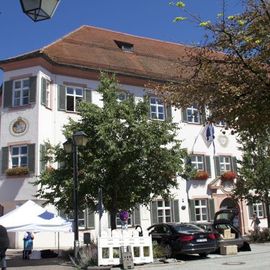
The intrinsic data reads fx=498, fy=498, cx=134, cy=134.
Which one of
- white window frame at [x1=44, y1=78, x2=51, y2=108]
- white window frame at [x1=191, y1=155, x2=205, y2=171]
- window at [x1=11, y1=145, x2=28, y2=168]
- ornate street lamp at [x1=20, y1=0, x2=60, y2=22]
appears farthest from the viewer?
white window frame at [x1=191, y1=155, x2=205, y2=171]

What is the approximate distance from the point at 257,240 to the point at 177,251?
33.2ft

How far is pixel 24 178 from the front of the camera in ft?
93.8

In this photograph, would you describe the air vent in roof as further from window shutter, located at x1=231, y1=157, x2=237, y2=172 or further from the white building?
window shutter, located at x1=231, y1=157, x2=237, y2=172

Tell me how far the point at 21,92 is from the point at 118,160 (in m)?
11.8

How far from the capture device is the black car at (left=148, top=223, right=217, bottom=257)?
19000 millimetres

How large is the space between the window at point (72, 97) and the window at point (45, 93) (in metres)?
1.28

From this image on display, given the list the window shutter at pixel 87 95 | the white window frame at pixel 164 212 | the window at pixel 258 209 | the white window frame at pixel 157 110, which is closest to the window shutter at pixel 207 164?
the white window frame at pixel 164 212

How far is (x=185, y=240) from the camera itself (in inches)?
748

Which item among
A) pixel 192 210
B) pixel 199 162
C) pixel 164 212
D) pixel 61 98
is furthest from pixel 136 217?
pixel 61 98

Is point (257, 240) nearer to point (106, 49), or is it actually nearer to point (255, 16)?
point (106, 49)

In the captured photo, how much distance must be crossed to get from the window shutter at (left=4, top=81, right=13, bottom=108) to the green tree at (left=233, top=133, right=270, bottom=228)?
14.4 metres

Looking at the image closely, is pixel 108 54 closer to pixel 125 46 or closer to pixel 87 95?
pixel 125 46

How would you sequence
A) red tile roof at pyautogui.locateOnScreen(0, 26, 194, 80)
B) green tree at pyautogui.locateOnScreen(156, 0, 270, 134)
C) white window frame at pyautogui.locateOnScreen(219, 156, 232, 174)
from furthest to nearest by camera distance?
white window frame at pyautogui.locateOnScreen(219, 156, 232, 174), red tile roof at pyautogui.locateOnScreen(0, 26, 194, 80), green tree at pyautogui.locateOnScreen(156, 0, 270, 134)

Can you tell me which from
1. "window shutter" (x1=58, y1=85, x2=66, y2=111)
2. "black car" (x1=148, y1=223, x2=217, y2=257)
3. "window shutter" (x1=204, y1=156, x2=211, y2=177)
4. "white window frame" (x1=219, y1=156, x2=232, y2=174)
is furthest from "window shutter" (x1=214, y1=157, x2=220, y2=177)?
"black car" (x1=148, y1=223, x2=217, y2=257)
